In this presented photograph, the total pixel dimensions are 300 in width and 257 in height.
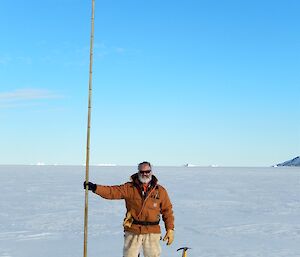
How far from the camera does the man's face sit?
494 cm

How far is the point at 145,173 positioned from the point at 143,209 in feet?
1.41

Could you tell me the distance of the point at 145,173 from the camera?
16.2 ft

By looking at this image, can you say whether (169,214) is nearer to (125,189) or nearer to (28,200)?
(125,189)

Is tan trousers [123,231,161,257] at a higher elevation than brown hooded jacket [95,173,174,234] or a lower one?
lower

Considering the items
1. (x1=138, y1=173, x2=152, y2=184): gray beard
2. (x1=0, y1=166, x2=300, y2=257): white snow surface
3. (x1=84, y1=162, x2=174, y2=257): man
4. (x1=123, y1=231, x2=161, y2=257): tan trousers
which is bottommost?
(x1=0, y1=166, x2=300, y2=257): white snow surface

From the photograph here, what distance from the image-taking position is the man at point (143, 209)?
500 cm

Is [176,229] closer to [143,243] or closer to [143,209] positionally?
[143,243]

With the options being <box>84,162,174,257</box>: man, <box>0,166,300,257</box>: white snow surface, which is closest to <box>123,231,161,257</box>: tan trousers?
<box>84,162,174,257</box>: man

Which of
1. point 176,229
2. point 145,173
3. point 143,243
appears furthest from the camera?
point 176,229

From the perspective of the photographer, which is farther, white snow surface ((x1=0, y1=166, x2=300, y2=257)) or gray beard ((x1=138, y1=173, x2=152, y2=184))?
white snow surface ((x1=0, y1=166, x2=300, y2=257))

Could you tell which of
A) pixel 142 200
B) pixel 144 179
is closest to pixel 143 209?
pixel 142 200

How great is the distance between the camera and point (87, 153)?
4.94 meters

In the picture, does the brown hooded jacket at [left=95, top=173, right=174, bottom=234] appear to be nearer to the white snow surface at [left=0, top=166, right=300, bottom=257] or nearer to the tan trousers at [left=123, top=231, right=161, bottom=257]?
the tan trousers at [left=123, top=231, right=161, bottom=257]

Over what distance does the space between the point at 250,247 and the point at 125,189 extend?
12.5 ft
